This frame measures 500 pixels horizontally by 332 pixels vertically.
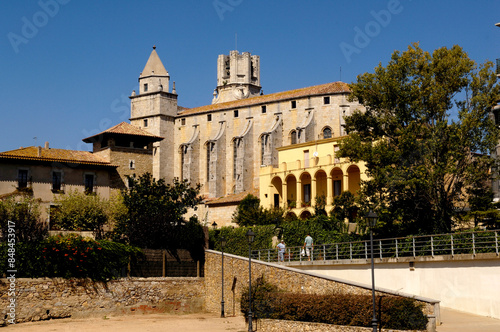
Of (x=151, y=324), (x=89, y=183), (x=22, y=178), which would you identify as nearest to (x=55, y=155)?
(x=89, y=183)

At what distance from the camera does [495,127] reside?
1389 inches

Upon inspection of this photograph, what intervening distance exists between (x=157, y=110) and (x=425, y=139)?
208 feet

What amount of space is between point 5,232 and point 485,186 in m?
26.6

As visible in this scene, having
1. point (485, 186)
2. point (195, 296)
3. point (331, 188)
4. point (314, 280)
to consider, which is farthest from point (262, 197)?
point (314, 280)

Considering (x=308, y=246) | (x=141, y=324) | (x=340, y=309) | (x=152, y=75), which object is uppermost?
(x=152, y=75)

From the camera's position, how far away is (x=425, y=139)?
35688mm

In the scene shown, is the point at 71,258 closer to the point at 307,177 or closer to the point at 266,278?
the point at 266,278

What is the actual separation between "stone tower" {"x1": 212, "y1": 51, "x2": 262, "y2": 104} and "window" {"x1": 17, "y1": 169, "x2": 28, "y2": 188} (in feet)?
214

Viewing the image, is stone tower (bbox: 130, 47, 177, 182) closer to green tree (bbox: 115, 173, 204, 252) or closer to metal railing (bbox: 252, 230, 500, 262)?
green tree (bbox: 115, 173, 204, 252)

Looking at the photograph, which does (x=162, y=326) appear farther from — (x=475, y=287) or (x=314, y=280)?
(x=475, y=287)

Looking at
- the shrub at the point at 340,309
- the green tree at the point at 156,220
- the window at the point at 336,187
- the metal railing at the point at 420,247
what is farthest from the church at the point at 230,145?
the shrub at the point at 340,309

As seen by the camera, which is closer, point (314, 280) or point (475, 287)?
point (475, 287)

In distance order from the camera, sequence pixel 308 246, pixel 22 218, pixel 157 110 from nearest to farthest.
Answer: pixel 308 246
pixel 22 218
pixel 157 110

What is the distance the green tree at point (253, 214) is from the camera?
192ft
